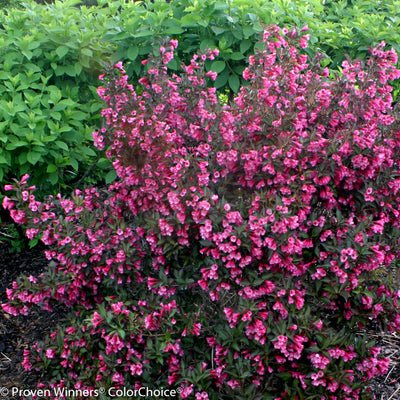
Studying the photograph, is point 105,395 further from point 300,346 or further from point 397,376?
point 397,376

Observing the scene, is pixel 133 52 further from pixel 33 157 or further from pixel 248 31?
pixel 33 157

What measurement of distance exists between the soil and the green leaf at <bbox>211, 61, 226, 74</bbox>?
7.17ft

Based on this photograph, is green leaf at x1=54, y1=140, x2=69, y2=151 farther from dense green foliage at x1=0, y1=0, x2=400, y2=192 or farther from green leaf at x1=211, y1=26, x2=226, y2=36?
green leaf at x1=211, y1=26, x2=226, y2=36

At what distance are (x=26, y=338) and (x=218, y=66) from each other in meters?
2.53

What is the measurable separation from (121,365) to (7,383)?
39.2 inches

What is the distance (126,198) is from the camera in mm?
2814

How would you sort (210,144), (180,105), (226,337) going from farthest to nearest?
(180,105), (210,144), (226,337)

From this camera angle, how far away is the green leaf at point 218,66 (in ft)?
12.5

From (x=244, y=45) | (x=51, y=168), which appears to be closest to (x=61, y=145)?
(x=51, y=168)

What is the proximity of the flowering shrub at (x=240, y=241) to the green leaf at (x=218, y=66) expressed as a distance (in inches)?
39.3

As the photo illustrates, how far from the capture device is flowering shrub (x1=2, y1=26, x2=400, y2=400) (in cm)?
228

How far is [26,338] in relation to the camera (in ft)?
11.1

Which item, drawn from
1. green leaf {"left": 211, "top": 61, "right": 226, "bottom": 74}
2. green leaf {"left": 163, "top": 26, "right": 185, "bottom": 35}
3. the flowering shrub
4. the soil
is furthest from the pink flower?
green leaf {"left": 163, "top": 26, "right": 185, "bottom": 35}

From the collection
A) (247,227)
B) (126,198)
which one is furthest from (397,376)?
(126,198)
